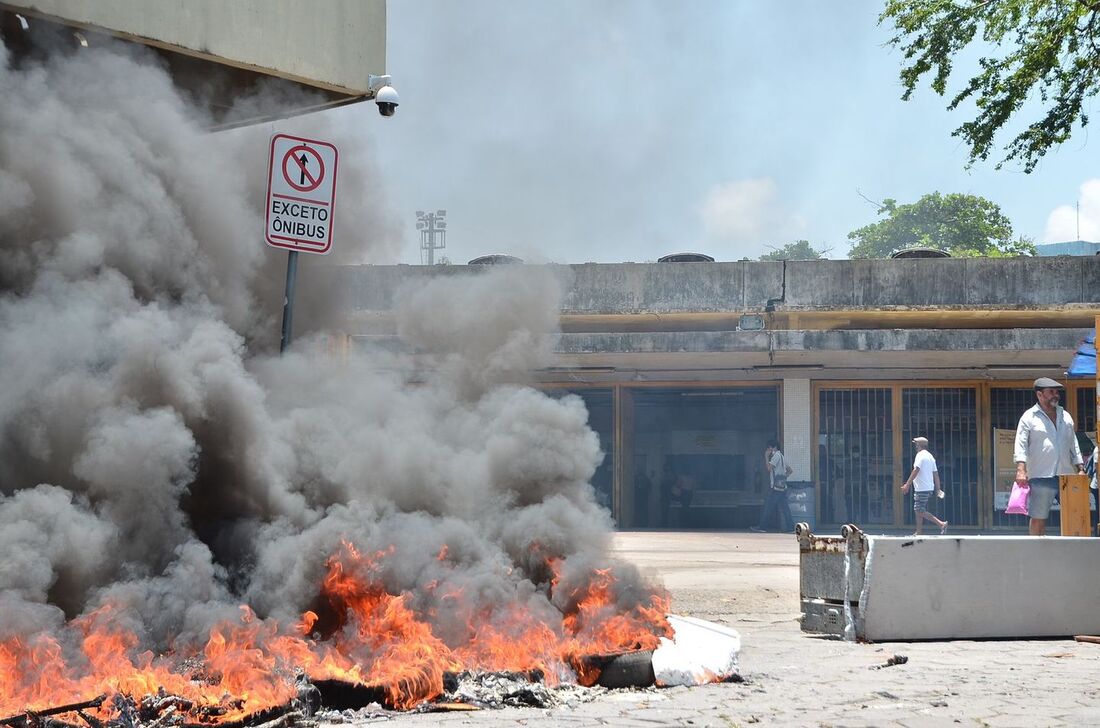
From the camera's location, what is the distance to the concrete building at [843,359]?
19.6m

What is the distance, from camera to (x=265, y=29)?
8773 mm

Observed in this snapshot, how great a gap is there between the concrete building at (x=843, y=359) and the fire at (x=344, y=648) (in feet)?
40.9

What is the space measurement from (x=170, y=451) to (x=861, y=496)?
17417 millimetres

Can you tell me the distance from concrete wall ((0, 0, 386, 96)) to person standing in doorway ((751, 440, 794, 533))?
12.7 m

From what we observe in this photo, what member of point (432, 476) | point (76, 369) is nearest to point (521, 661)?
point (432, 476)

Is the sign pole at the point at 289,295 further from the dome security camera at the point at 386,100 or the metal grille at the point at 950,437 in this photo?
the metal grille at the point at 950,437

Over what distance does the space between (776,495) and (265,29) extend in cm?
1419

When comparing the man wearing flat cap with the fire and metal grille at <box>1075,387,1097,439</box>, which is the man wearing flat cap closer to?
the fire

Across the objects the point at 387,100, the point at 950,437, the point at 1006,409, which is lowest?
the point at 950,437

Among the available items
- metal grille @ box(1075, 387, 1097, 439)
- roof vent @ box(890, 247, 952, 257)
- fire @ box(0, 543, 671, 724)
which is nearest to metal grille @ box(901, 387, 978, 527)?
metal grille @ box(1075, 387, 1097, 439)

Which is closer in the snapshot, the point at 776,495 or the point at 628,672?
the point at 628,672

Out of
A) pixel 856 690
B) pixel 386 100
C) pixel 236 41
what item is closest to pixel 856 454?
pixel 386 100

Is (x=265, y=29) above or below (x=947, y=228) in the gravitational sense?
below

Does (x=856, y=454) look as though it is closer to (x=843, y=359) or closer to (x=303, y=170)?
(x=843, y=359)
